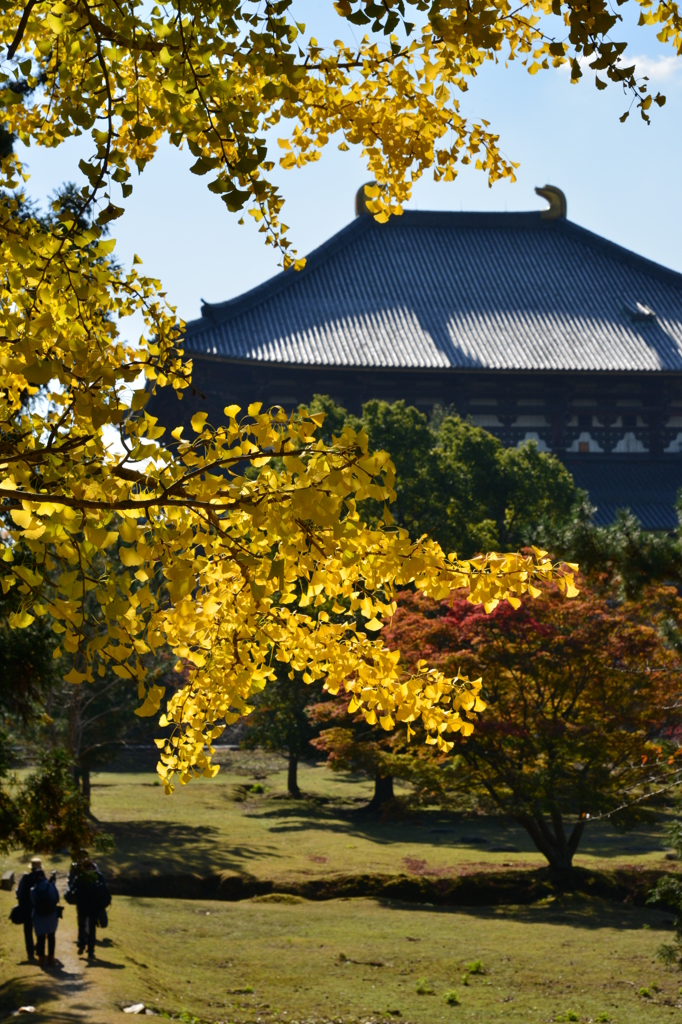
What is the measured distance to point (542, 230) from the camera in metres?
34.8

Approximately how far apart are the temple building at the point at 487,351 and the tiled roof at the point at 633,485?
0.15ft

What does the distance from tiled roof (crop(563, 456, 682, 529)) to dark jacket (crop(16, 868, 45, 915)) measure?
20027 millimetres

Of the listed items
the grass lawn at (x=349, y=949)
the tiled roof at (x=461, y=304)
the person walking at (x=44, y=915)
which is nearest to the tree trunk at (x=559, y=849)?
the grass lawn at (x=349, y=949)

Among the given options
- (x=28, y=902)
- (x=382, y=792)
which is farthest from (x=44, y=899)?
(x=382, y=792)

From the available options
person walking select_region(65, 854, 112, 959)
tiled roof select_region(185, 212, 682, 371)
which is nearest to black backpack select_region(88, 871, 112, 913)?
person walking select_region(65, 854, 112, 959)

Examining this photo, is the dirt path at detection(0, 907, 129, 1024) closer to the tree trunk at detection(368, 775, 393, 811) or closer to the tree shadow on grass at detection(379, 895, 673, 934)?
the tree shadow on grass at detection(379, 895, 673, 934)

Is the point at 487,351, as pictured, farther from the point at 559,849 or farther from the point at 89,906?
the point at 89,906

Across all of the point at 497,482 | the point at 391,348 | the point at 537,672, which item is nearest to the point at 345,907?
the point at 537,672

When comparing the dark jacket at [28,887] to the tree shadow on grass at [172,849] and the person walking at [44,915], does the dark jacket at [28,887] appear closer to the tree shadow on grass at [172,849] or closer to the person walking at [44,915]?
the person walking at [44,915]

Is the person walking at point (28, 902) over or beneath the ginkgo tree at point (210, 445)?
beneath

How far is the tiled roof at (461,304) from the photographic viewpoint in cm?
2811

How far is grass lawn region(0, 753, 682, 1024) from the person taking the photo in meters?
8.39

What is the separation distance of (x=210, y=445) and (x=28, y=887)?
8.14m

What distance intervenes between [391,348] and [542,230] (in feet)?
33.6
